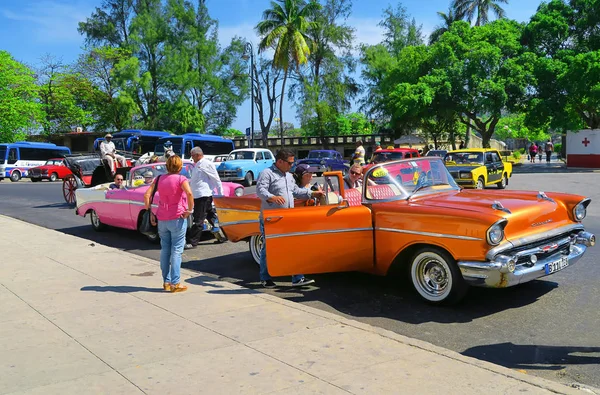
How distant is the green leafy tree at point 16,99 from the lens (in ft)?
151

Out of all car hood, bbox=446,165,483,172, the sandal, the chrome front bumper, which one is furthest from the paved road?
car hood, bbox=446,165,483,172

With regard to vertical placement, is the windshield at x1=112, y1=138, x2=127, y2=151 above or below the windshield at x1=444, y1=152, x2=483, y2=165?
above

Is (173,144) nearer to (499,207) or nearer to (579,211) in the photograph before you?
(579,211)

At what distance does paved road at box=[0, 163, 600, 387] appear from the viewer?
4.46 meters

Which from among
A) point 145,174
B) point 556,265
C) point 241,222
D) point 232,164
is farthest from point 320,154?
point 556,265

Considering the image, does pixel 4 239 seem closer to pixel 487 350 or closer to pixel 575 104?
pixel 487 350

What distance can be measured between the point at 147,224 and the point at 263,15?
37.6 meters

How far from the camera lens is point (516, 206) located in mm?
5656

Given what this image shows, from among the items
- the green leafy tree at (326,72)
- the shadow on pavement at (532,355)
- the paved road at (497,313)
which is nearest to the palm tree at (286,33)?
the green leafy tree at (326,72)

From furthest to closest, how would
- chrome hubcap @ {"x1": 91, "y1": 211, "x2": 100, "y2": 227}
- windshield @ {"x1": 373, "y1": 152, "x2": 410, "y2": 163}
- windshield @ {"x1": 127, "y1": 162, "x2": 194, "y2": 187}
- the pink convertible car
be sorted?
windshield @ {"x1": 373, "y1": 152, "x2": 410, "y2": 163}, chrome hubcap @ {"x1": 91, "y1": 211, "x2": 100, "y2": 227}, windshield @ {"x1": 127, "y1": 162, "x2": 194, "y2": 187}, the pink convertible car

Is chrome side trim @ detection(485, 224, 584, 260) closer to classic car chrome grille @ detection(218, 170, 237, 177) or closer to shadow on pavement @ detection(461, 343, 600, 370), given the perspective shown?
shadow on pavement @ detection(461, 343, 600, 370)

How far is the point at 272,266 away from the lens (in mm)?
6242

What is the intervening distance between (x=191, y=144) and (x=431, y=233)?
90.2 ft


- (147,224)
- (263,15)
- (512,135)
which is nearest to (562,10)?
(263,15)
